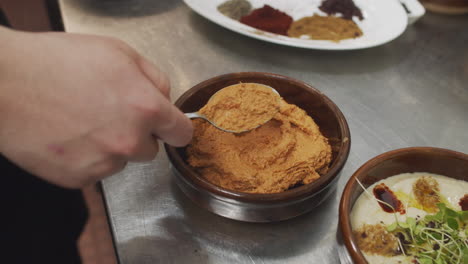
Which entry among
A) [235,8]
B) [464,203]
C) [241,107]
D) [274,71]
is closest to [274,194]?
[241,107]

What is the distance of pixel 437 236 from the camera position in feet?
2.15

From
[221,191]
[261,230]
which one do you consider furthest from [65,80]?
[261,230]

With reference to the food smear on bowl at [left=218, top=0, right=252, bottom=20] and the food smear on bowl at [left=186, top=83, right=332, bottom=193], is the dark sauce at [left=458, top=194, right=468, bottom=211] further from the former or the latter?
the food smear on bowl at [left=218, top=0, right=252, bottom=20]

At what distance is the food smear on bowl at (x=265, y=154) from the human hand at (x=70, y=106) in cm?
22

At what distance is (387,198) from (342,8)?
900 millimetres

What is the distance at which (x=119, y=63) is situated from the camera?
0.55 m

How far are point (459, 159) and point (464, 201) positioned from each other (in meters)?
0.08

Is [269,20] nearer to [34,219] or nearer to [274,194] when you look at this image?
[274,194]

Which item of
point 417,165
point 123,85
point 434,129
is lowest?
point 434,129

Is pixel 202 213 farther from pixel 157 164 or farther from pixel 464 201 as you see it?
pixel 464 201

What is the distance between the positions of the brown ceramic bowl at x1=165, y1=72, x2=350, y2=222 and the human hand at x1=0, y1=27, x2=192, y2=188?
0.16m

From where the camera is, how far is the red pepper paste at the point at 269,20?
1262 millimetres

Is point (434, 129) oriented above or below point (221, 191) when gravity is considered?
below

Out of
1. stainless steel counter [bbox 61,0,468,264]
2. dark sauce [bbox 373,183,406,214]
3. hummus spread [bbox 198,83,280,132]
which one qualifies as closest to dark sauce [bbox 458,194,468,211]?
dark sauce [bbox 373,183,406,214]
